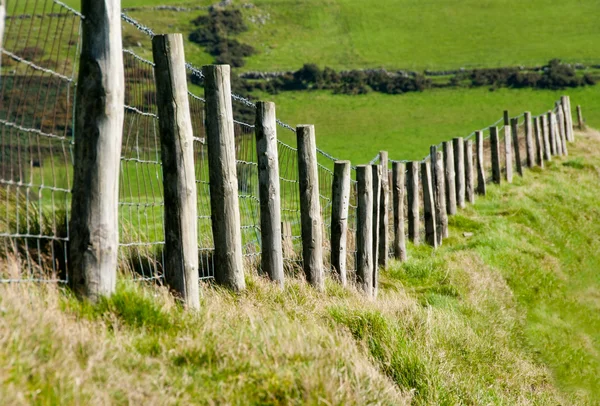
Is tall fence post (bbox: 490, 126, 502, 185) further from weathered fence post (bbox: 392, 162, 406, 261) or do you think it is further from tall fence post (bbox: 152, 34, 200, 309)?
tall fence post (bbox: 152, 34, 200, 309)

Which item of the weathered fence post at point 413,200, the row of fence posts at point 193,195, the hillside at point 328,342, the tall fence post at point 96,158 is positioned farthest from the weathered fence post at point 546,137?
the tall fence post at point 96,158

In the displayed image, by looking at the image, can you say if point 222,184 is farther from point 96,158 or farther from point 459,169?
point 459,169

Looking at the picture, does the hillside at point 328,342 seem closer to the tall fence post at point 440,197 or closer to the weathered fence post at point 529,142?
the tall fence post at point 440,197

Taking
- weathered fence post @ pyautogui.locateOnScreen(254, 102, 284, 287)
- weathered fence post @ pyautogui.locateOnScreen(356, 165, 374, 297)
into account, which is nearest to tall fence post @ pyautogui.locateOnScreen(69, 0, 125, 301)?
weathered fence post @ pyautogui.locateOnScreen(254, 102, 284, 287)

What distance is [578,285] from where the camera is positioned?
1184 cm

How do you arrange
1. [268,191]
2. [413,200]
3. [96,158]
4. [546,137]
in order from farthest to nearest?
[546,137] → [413,200] → [268,191] → [96,158]

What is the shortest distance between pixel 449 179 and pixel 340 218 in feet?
20.8

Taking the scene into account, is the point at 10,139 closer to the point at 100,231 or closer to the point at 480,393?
the point at 100,231

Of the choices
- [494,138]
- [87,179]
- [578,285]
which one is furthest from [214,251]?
[494,138]

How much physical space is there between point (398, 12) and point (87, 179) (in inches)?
3243

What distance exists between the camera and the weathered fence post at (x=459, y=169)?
15.2m

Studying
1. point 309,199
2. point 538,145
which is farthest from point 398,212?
point 538,145

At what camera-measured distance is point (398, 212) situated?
11.5 metres

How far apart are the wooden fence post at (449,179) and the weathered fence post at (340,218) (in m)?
6.14
